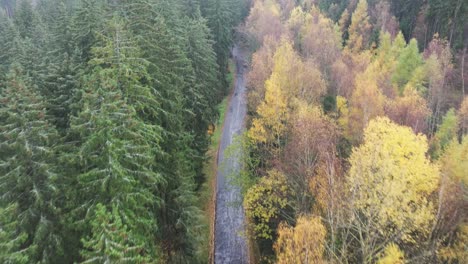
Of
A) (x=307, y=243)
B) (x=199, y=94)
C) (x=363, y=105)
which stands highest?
(x=199, y=94)

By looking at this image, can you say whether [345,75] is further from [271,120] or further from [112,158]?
[112,158]

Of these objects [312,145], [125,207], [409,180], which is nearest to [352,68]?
[312,145]

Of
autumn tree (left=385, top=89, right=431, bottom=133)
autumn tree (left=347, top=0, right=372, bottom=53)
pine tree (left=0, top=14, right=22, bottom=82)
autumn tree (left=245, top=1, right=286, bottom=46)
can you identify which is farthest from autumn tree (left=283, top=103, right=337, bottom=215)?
autumn tree (left=347, top=0, right=372, bottom=53)

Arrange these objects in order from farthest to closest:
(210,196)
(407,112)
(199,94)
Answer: (210,196), (407,112), (199,94)

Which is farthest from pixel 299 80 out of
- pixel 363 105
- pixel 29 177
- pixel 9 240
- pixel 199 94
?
pixel 9 240

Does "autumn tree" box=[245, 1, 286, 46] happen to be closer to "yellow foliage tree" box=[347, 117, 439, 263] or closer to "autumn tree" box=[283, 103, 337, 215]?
"autumn tree" box=[283, 103, 337, 215]

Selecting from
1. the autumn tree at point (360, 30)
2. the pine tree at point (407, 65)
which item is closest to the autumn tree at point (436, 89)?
the pine tree at point (407, 65)

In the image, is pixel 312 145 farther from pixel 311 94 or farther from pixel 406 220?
pixel 311 94

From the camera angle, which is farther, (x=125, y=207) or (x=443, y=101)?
(x=443, y=101)
